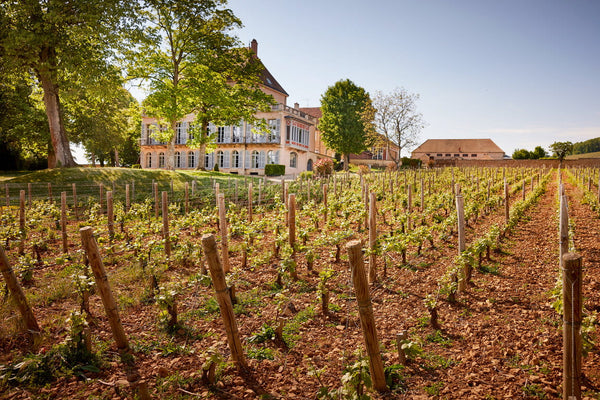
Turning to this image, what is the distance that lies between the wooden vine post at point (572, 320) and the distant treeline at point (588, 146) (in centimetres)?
16269

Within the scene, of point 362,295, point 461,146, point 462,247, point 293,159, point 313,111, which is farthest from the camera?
point 461,146

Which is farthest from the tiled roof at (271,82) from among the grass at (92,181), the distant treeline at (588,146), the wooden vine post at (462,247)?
the distant treeline at (588,146)

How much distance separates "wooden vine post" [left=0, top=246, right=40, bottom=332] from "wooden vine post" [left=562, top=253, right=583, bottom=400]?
4996 millimetres

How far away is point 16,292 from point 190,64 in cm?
2224

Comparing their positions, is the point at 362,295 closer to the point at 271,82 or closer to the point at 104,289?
the point at 104,289

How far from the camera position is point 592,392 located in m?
3.09

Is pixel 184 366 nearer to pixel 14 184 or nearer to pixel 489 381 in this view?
pixel 489 381

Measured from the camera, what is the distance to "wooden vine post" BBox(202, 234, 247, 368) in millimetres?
3324

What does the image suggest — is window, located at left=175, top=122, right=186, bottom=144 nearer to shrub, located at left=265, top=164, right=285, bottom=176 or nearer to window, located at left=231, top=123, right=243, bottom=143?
window, located at left=231, top=123, right=243, bottom=143

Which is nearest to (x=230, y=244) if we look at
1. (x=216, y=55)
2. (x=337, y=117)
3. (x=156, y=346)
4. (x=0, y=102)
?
(x=156, y=346)

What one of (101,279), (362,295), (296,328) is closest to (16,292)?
(101,279)

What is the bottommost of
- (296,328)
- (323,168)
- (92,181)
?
(296,328)

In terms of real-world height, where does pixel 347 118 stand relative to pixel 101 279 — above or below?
above

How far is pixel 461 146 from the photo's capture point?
6525cm
